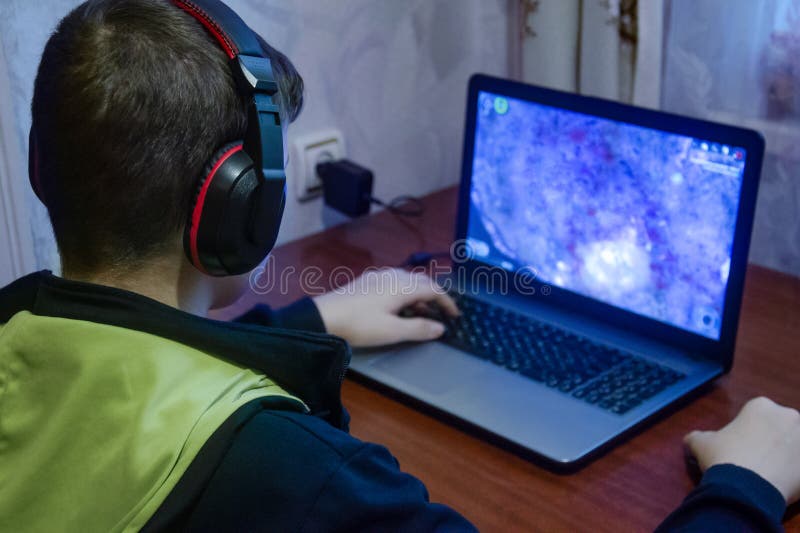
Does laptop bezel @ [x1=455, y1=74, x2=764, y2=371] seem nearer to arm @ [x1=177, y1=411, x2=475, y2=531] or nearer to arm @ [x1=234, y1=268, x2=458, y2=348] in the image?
arm @ [x1=234, y1=268, x2=458, y2=348]

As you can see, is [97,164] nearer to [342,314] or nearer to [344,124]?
[342,314]

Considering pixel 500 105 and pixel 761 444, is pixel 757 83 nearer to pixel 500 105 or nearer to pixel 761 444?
pixel 500 105

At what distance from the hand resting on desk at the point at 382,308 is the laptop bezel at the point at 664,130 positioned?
129 millimetres

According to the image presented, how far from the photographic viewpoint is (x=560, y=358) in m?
1.10

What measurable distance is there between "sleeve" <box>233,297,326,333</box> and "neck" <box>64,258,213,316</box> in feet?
1.02

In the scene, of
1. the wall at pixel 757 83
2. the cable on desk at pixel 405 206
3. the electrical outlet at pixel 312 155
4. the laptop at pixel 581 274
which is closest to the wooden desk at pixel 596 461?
the laptop at pixel 581 274

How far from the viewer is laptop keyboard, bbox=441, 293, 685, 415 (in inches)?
40.9

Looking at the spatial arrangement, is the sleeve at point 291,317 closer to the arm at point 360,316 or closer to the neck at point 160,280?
the arm at point 360,316

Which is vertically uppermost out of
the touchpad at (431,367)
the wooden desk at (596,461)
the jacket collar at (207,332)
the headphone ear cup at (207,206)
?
the headphone ear cup at (207,206)

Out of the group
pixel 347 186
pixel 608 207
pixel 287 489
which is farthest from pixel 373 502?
pixel 347 186

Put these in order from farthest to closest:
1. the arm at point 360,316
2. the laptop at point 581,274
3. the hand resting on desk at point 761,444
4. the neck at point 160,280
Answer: the arm at point 360,316 → the laptop at point 581,274 → the hand resting on desk at point 761,444 → the neck at point 160,280

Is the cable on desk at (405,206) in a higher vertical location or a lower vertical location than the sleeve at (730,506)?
higher

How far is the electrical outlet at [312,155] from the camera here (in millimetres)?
1449

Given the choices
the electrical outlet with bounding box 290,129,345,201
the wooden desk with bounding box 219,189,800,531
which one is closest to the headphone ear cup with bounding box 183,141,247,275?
the wooden desk with bounding box 219,189,800,531
